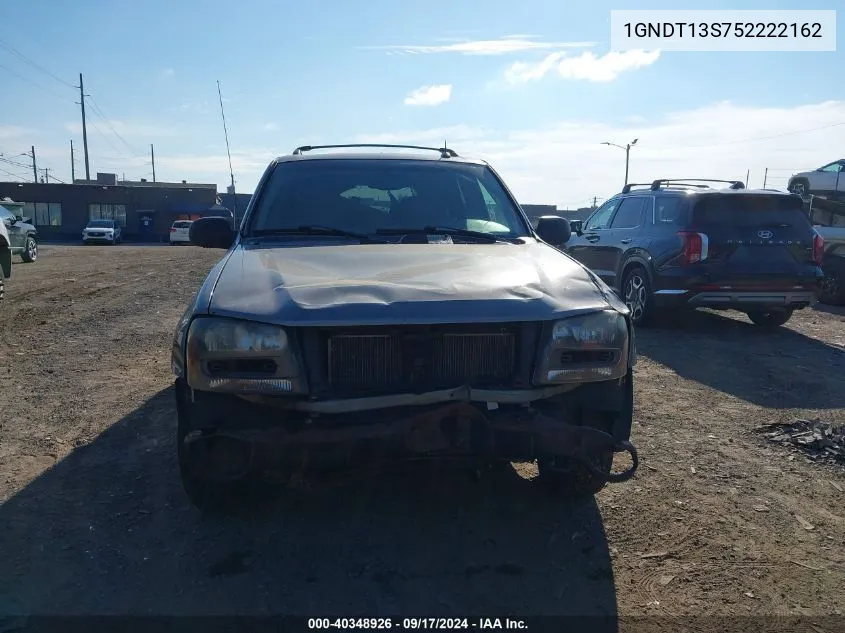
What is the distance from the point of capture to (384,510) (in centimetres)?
346

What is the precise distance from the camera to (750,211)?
25.7 feet

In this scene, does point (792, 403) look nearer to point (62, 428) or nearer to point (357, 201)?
point (357, 201)

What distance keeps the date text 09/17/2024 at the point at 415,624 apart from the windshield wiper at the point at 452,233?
6.78 ft

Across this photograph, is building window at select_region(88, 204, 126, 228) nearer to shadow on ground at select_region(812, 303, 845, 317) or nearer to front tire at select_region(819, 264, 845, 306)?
shadow on ground at select_region(812, 303, 845, 317)

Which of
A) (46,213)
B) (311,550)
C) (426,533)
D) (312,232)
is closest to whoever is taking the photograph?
(311,550)

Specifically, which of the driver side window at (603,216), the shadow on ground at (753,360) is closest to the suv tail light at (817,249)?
the shadow on ground at (753,360)

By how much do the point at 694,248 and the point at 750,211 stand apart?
776 mm

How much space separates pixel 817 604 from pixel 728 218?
19.6 feet

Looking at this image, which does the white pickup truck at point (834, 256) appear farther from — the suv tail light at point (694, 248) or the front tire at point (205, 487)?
the front tire at point (205, 487)

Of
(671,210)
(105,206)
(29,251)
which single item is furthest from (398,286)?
(105,206)

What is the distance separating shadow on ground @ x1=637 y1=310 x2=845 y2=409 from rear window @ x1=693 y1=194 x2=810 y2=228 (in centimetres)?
135

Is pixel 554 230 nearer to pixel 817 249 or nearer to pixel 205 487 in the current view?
pixel 205 487

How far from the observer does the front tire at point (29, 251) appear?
18133 mm

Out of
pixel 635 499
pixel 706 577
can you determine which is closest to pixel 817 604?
pixel 706 577
